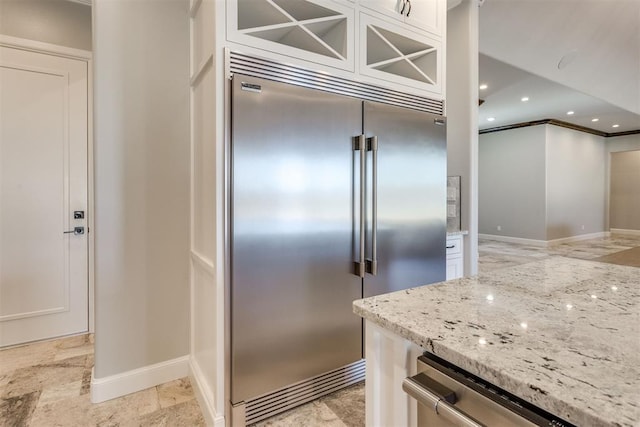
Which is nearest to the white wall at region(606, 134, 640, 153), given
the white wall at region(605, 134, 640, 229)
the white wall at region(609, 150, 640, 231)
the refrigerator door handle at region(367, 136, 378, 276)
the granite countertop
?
the white wall at region(605, 134, 640, 229)

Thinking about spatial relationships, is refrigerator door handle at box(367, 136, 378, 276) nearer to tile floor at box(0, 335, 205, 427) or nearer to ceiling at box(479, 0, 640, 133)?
tile floor at box(0, 335, 205, 427)

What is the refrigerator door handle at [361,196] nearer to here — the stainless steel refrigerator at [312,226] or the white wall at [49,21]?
the stainless steel refrigerator at [312,226]

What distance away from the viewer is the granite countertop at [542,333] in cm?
52

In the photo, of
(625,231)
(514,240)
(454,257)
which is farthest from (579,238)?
(454,257)

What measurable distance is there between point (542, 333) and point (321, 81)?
63.5 inches

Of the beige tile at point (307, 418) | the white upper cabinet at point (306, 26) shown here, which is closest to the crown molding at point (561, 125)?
the white upper cabinet at point (306, 26)

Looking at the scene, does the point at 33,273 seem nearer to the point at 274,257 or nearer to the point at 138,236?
the point at 138,236

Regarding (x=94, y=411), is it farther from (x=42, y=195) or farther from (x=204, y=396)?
(x=42, y=195)

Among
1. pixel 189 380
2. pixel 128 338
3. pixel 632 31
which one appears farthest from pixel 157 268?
pixel 632 31

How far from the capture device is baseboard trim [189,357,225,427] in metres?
1.69

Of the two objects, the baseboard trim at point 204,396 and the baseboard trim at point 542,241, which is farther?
the baseboard trim at point 542,241

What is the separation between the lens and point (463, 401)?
66 centimetres

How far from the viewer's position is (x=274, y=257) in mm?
1750

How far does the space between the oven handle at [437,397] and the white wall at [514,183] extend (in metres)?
8.92
